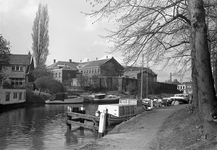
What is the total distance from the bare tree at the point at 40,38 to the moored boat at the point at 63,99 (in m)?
15.3

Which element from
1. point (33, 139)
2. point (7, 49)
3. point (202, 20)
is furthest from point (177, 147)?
point (7, 49)

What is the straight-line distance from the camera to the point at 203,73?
8539 mm

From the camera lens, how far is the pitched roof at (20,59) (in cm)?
6941

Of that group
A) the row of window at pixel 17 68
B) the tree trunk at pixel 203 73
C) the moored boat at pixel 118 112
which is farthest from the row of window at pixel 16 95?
the tree trunk at pixel 203 73

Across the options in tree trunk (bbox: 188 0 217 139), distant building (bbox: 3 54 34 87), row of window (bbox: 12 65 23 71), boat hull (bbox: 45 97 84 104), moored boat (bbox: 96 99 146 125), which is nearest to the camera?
tree trunk (bbox: 188 0 217 139)

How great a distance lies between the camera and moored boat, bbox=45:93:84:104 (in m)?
57.4

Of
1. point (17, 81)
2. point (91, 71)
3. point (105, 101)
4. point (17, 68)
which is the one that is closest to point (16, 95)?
point (17, 81)

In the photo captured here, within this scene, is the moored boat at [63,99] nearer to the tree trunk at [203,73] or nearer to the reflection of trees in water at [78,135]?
the reflection of trees in water at [78,135]

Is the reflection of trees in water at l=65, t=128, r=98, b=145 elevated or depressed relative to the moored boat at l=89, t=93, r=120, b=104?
depressed

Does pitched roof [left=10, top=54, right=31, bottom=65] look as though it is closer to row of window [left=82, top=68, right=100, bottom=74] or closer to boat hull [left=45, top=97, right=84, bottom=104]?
boat hull [left=45, top=97, right=84, bottom=104]

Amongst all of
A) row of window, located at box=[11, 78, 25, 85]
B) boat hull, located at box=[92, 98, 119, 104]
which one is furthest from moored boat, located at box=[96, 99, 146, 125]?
row of window, located at box=[11, 78, 25, 85]

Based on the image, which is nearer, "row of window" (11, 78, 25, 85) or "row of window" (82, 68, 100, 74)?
"row of window" (11, 78, 25, 85)

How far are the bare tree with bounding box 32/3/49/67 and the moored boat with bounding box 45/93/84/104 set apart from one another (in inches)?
604

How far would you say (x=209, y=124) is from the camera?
830cm
